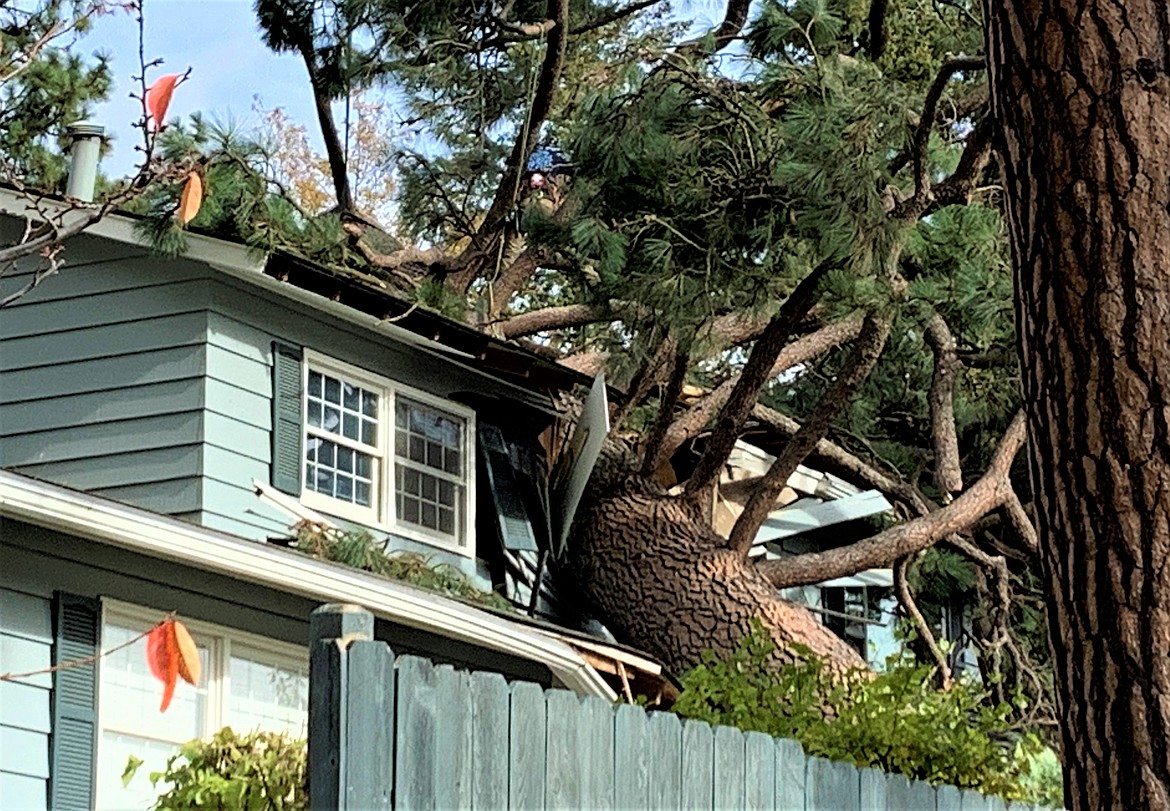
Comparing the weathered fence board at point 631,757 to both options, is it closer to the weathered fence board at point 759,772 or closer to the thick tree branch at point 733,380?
the weathered fence board at point 759,772

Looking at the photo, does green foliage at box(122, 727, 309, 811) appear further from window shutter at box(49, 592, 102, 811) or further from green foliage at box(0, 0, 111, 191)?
green foliage at box(0, 0, 111, 191)

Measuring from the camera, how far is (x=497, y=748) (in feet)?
12.9

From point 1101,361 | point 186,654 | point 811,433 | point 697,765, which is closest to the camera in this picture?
point 1101,361

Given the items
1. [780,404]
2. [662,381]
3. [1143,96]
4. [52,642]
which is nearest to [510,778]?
[1143,96]

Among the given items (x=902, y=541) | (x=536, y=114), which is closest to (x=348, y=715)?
(x=902, y=541)

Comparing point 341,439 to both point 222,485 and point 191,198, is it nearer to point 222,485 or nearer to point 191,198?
point 222,485

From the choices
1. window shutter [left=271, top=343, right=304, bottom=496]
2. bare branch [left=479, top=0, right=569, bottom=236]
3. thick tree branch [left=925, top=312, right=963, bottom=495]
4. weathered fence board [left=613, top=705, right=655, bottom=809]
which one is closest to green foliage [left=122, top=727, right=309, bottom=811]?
weathered fence board [left=613, top=705, right=655, bottom=809]

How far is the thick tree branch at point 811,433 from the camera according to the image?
12664mm

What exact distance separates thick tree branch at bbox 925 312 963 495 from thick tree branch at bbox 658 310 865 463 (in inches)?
27.6

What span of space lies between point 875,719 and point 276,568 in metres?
4.04

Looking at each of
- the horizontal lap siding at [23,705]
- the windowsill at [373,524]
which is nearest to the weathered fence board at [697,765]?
the horizontal lap siding at [23,705]

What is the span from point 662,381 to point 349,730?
1042cm

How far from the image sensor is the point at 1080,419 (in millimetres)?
3309

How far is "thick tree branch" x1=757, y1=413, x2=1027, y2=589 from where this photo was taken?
13422mm
